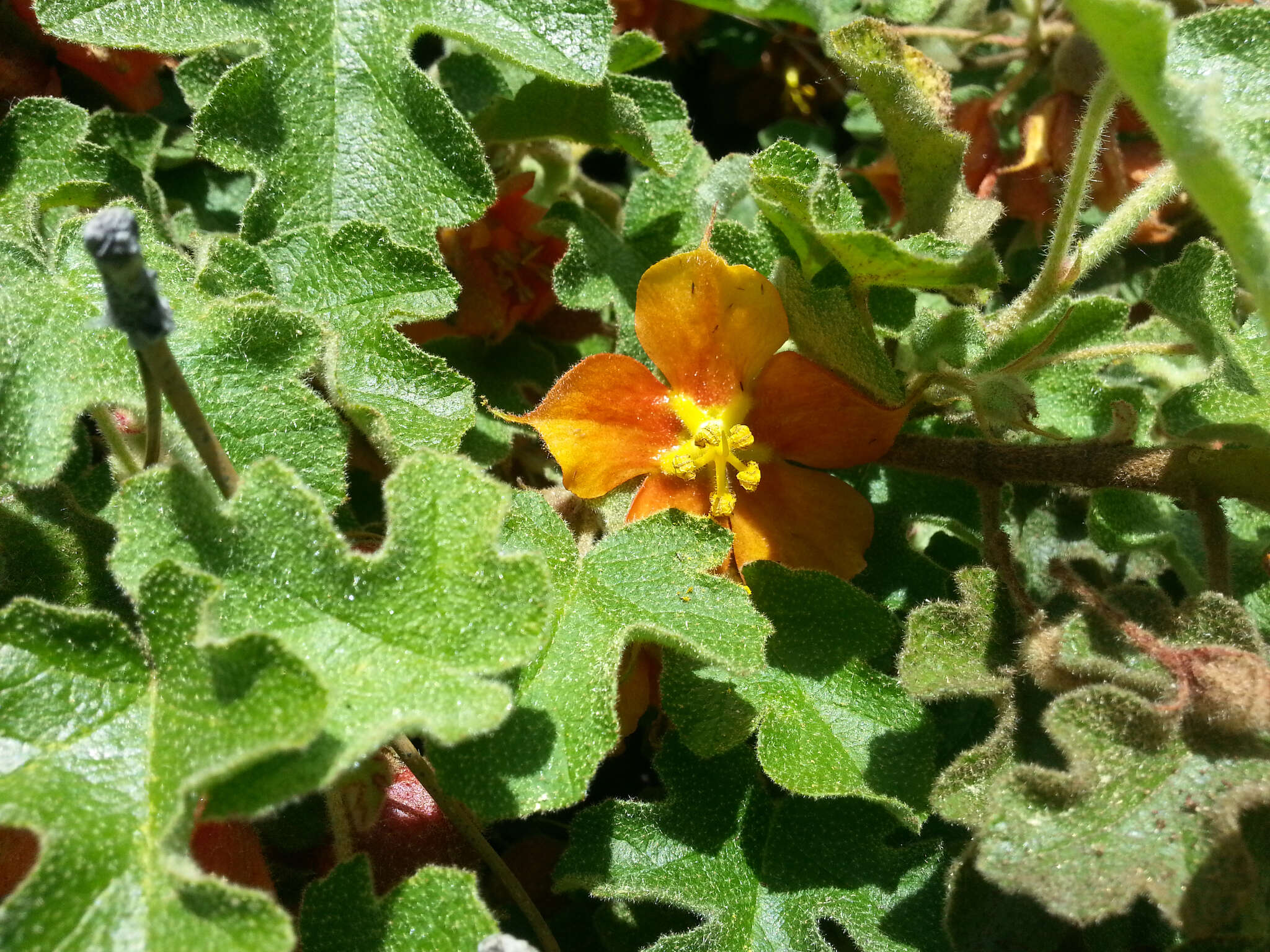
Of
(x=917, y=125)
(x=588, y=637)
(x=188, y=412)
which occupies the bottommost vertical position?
(x=588, y=637)

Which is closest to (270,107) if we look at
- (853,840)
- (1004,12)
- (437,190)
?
(437,190)

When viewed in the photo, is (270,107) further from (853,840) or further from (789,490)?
(853,840)

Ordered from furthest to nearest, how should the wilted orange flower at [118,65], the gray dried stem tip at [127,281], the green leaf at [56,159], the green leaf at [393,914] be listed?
the wilted orange flower at [118,65]
the green leaf at [56,159]
the green leaf at [393,914]
the gray dried stem tip at [127,281]

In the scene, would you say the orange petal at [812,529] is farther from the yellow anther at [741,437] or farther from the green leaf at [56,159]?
the green leaf at [56,159]

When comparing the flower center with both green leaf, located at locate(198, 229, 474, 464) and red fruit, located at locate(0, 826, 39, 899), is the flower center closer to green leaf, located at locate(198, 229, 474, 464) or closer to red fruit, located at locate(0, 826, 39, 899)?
green leaf, located at locate(198, 229, 474, 464)

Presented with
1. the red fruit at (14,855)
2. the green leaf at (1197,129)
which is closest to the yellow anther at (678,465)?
the green leaf at (1197,129)

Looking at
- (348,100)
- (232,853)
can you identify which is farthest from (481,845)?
(348,100)

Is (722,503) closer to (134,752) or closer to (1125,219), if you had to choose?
(1125,219)
